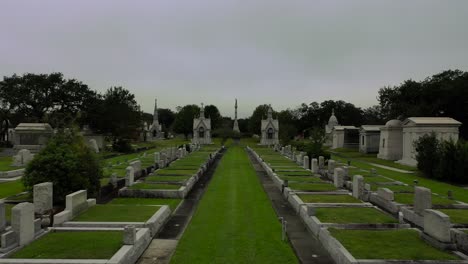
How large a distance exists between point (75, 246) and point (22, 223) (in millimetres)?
1734

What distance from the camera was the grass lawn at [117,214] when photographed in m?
13.3

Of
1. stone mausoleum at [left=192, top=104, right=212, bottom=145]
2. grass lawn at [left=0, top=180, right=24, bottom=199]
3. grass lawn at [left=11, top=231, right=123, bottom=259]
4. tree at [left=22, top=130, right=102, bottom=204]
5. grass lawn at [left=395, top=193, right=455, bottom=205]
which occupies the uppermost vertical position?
stone mausoleum at [left=192, top=104, right=212, bottom=145]

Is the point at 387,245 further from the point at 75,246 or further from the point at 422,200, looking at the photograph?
the point at 75,246

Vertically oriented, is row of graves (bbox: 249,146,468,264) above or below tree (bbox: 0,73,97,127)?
below

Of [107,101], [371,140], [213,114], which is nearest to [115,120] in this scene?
[107,101]

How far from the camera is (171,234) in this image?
12875 millimetres

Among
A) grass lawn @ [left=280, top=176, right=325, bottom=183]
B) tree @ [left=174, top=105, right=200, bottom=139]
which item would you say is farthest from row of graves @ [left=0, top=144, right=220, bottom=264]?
tree @ [left=174, top=105, right=200, bottom=139]

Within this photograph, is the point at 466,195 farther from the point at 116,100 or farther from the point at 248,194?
the point at 116,100

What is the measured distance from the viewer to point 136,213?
14.2 m

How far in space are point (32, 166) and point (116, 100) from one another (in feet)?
155

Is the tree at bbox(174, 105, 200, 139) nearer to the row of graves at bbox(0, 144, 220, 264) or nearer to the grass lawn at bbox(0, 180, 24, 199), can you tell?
the grass lawn at bbox(0, 180, 24, 199)

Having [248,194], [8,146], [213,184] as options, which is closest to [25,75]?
[8,146]

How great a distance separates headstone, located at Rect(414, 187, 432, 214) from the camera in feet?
46.0

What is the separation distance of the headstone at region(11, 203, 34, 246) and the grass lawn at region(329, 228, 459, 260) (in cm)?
891
